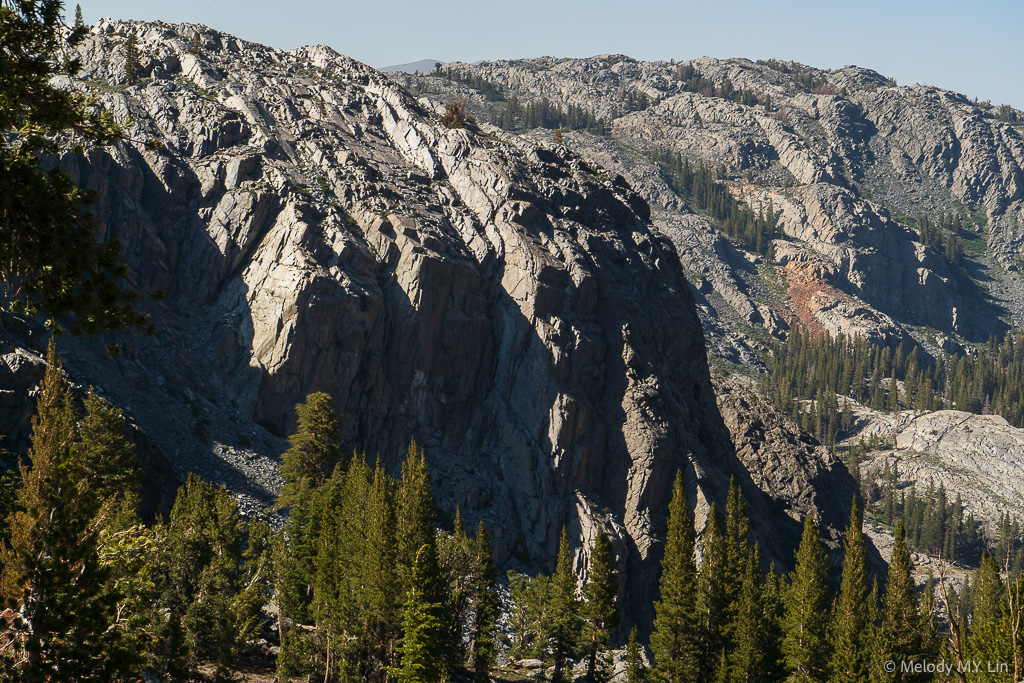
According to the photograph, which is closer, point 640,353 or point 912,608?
point 912,608

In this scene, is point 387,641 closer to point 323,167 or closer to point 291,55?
point 323,167

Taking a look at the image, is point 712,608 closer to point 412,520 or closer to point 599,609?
point 599,609

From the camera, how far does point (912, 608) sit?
59.4 meters

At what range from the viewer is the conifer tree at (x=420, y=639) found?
44562 millimetres

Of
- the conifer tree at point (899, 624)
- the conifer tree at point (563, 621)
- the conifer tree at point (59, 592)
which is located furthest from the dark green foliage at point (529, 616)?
the conifer tree at point (59, 592)

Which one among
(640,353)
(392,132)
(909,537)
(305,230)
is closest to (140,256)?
(305,230)

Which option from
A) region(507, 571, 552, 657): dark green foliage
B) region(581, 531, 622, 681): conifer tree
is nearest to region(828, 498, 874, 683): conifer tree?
region(581, 531, 622, 681): conifer tree

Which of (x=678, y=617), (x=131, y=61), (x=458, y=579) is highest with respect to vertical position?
(x=131, y=61)

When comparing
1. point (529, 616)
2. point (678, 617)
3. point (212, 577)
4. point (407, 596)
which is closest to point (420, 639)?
point (407, 596)

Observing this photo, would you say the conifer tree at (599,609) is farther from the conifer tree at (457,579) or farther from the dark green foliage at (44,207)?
the dark green foliage at (44,207)

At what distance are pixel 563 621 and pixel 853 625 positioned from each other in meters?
20.9

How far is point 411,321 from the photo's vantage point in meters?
99.4

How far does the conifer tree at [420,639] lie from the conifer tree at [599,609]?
62.8 feet

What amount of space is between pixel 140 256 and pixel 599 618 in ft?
224
